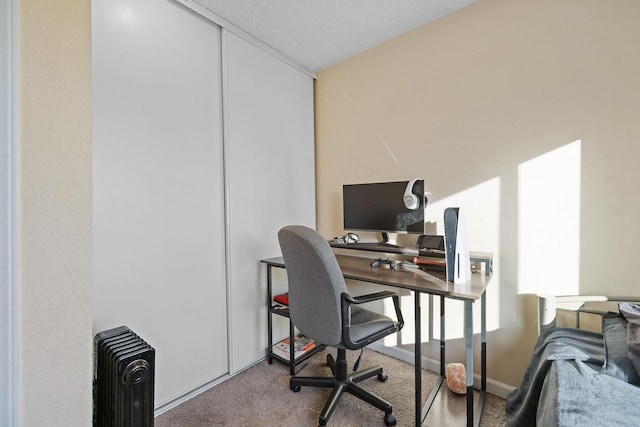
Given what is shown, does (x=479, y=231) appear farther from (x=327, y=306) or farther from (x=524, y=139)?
(x=327, y=306)

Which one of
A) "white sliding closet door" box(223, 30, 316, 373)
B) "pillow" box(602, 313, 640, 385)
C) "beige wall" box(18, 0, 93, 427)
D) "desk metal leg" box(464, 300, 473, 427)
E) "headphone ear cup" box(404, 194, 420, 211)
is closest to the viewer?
"beige wall" box(18, 0, 93, 427)

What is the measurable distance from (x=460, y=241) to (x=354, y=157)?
1274 mm

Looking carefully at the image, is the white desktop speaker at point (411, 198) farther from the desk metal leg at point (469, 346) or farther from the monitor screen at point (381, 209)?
the desk metal leg at point (469, 346)

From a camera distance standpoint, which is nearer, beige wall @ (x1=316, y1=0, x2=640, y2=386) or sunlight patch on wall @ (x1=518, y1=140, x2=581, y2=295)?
beige wall @ (x1=316, y1=0, x2=640, y2=386)

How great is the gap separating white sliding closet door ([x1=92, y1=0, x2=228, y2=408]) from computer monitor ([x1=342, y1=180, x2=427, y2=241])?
1.02m

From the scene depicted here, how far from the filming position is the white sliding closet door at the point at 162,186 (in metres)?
1.49

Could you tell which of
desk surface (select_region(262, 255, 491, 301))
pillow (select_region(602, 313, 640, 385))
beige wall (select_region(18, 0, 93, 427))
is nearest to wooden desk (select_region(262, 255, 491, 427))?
desk surface (select_region(262, 255, 491, 301))

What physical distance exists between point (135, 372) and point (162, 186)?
3.30 feet

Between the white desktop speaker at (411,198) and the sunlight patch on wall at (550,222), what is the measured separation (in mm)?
599

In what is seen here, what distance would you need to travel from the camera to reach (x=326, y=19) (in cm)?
199

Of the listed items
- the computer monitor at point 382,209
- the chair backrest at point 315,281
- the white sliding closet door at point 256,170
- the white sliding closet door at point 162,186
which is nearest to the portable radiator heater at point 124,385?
the white sliding closet door at point 162,186

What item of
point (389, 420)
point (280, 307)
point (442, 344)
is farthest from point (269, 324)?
point (442, 344)

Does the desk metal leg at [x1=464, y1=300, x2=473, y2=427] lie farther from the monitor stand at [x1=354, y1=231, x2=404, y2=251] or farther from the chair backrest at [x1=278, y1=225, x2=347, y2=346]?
the monitor stand at [x1=354, y1=231, x2=404, y2=251]

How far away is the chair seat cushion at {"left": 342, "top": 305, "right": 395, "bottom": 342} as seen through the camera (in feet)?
4.98
